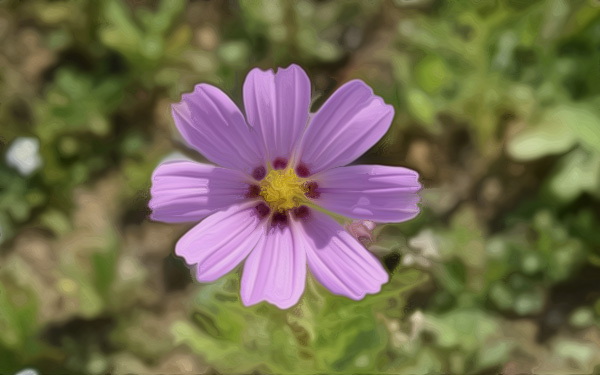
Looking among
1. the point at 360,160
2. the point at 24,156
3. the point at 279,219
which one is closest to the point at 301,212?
the point at 279,219

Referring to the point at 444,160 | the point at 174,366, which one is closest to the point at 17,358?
the point at 174,366

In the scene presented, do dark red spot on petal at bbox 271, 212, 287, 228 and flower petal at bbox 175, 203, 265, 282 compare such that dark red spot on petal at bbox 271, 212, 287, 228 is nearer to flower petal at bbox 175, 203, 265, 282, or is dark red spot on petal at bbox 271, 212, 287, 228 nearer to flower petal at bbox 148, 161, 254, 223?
flower petal at bbox 175, 203, 265, 282

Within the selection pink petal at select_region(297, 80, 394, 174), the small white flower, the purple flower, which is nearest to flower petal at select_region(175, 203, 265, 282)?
the purple flower

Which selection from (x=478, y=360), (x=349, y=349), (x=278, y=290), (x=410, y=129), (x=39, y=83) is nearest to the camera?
(x=278, y=290)

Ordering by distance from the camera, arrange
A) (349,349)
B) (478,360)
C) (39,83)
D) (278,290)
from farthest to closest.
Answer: (39,83)
(478,360)
(349,349)
(278,290)

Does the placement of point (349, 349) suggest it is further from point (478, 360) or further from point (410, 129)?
point (410, 129)

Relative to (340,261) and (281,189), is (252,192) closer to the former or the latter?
(281,189)
